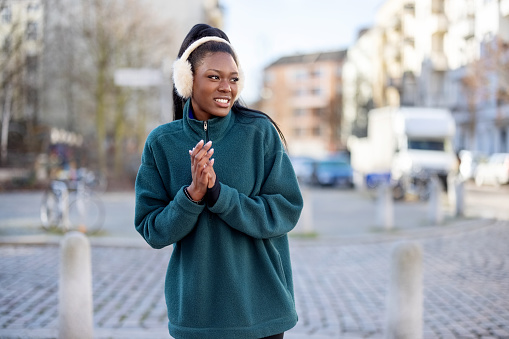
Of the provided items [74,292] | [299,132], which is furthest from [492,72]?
[299,132]

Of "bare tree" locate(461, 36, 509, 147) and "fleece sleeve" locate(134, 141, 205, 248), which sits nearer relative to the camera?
"fleece sleeve" locate(134, 141, 205, 248)

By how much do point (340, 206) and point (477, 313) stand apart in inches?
537

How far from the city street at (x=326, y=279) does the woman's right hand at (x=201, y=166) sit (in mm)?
2704

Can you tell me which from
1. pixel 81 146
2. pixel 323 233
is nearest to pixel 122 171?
pixel 81 146

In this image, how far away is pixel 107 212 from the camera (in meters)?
16.4

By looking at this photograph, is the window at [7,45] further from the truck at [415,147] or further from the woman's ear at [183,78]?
the woman's ear at [183,78]

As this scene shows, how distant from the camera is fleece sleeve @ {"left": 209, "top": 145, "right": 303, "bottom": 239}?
221 cm

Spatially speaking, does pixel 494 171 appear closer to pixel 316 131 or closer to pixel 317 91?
pixel 316 131

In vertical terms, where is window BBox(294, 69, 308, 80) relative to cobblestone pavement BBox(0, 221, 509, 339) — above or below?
above

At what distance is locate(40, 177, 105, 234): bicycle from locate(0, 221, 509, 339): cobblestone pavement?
145 centimetres

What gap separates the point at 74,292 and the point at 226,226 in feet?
8.85

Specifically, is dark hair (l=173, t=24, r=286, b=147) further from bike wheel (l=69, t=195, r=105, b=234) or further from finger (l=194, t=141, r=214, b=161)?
bike wheel (l=69, t=195, r=105, b=234)

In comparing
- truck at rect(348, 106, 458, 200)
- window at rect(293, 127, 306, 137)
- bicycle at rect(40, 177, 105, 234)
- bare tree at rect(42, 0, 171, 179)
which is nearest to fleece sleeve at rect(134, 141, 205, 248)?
Result: bicycle at rect(40, 177, 105, 234)

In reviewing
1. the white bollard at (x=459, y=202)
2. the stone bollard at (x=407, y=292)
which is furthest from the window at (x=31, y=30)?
the stone bollard at (x=407, y=292)
